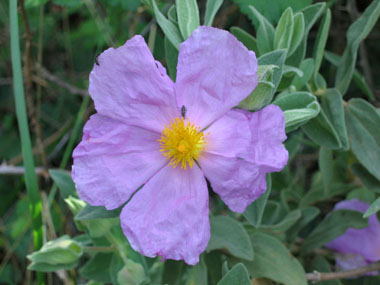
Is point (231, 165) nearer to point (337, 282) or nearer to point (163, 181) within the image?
point (163, 181)

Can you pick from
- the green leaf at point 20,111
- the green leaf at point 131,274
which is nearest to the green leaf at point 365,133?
the green leaf at point 131,274

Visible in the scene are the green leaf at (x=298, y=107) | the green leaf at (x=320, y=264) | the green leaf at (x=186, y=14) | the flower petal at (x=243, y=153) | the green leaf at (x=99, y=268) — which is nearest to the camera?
the flower petal at (x=243, y=153)

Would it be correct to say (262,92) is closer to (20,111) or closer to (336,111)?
(336,111)

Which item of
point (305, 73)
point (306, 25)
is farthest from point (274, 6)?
point (305, 73)

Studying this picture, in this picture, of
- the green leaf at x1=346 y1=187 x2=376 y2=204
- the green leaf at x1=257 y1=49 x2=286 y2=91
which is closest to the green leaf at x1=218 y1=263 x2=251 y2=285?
the green leaf at x1=257 y1=49 x2=286 y2=91

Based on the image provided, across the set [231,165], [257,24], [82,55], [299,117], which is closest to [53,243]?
[231,165]

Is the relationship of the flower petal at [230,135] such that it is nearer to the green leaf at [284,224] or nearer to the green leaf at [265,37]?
the green leaf at [265,37]
